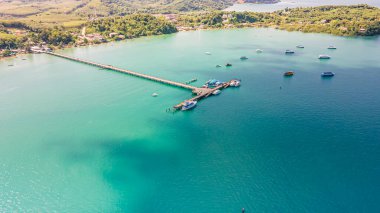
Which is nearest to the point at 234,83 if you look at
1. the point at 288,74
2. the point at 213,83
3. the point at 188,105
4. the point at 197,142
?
the point at 213,83

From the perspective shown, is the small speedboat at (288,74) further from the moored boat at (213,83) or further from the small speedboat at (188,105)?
the small speedboat at (188,105)

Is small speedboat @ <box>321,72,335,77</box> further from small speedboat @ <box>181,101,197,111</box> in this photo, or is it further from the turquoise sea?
small speedboat @ <box>181,101,197,111</box>

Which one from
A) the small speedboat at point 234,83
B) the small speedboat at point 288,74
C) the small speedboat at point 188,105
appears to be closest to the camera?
the small speedboat at point 188,105

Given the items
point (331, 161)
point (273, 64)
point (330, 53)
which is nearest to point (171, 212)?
point (331, 161)

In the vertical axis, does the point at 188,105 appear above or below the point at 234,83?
below

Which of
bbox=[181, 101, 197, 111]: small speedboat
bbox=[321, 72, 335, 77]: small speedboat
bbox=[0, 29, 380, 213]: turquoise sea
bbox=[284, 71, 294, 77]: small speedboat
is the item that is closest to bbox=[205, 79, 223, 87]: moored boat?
bbox=[0, 29, 380, 213]: turquoise sea

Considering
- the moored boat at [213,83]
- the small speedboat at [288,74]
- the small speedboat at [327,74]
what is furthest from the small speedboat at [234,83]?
the small speedboat at [327,74]

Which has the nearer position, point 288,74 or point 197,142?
point 197,142

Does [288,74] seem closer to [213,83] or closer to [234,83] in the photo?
[234,83]
